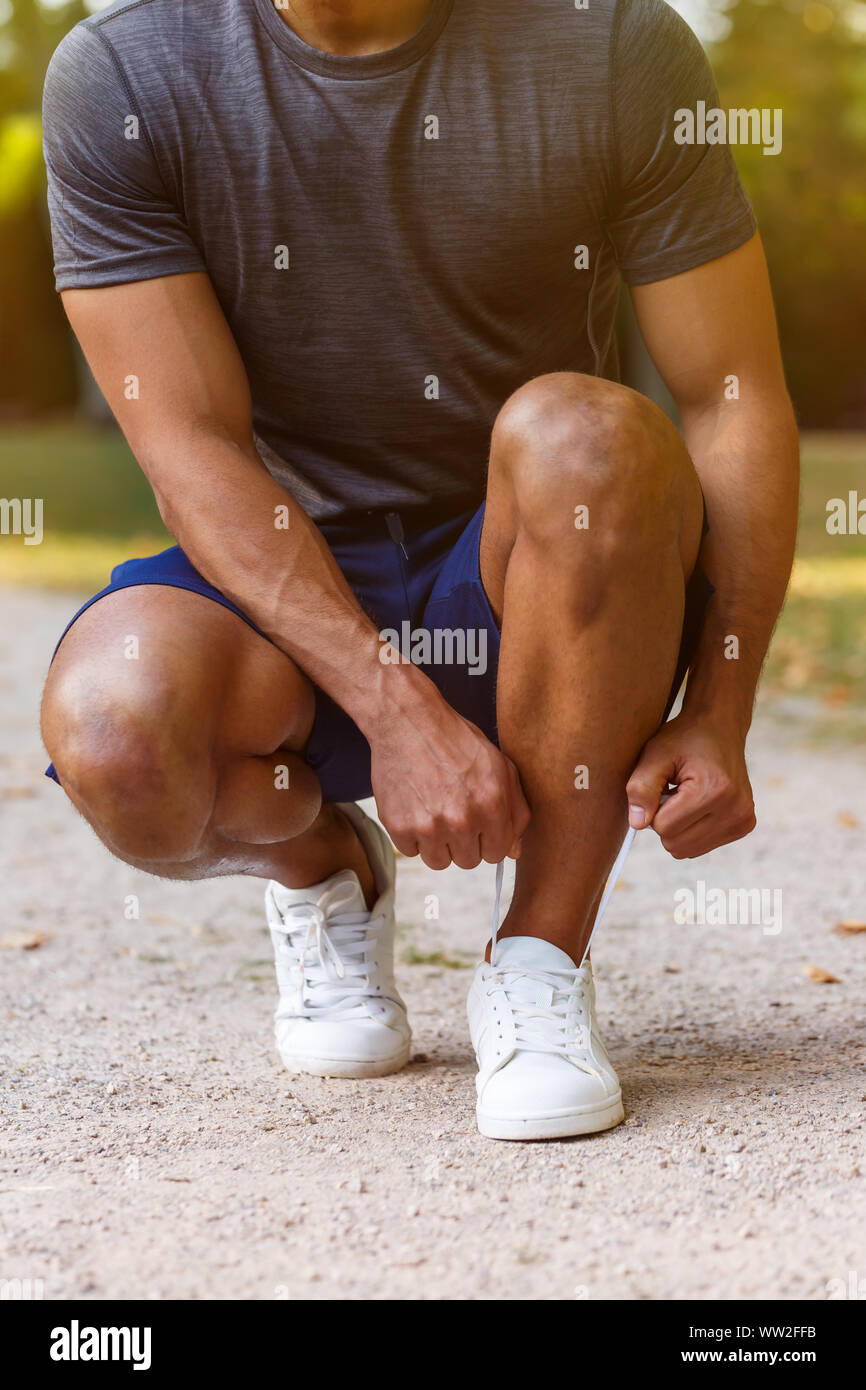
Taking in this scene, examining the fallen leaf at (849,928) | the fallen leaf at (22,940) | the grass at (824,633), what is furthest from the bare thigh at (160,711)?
the grass at (824,633)

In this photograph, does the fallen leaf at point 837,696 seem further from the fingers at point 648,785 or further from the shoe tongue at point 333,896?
the fingers at point 648,785

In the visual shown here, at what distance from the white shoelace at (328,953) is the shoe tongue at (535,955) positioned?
362mm

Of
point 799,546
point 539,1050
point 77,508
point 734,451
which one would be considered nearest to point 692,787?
point 539,1050

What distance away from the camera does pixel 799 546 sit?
32.1ft

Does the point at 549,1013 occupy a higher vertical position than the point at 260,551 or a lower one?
lower

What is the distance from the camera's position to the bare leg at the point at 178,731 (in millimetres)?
1778

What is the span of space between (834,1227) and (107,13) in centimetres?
176

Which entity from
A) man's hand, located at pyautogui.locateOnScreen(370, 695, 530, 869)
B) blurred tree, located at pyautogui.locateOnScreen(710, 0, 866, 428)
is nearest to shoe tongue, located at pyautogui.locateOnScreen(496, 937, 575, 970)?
man's hand, located at pyautogui.locateOnScreen(370, 695, 530, 869)

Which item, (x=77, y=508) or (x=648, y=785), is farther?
(x=77, y=508)

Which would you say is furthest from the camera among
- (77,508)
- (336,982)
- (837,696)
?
(77,508)

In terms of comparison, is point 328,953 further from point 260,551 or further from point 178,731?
point 260,551

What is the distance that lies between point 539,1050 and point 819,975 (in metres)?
0.93

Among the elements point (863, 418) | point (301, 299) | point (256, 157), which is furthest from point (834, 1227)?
point (863, 418)
